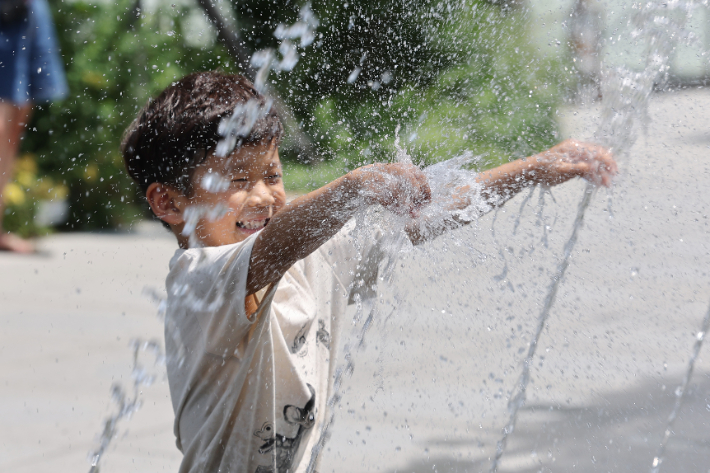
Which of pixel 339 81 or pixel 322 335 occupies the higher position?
pixel 322 335

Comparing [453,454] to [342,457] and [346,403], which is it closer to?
[342,457]

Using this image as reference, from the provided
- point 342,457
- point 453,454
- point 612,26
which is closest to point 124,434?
point 342,457

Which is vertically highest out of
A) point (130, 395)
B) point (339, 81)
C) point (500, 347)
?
point (339, 81)

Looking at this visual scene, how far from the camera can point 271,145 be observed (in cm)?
171

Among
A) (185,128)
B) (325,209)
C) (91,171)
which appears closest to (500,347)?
(185,128)

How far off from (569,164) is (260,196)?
0.66 meters

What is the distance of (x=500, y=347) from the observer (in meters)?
3.68

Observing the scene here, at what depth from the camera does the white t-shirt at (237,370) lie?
1437 mm

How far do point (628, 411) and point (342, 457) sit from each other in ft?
3.40

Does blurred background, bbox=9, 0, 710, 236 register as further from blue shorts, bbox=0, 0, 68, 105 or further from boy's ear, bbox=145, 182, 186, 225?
boy's ear, bbox=145, 182, 186, 225

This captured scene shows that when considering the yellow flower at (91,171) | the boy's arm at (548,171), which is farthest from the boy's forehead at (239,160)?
the yellow flower at (91,171)

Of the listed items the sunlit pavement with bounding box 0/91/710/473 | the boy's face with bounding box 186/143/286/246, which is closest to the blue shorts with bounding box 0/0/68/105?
the sunlit pavement with bounding box 0/91/710/473

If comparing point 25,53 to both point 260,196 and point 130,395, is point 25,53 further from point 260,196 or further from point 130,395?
point 260,196

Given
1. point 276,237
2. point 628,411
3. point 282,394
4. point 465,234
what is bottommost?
point 628,411
